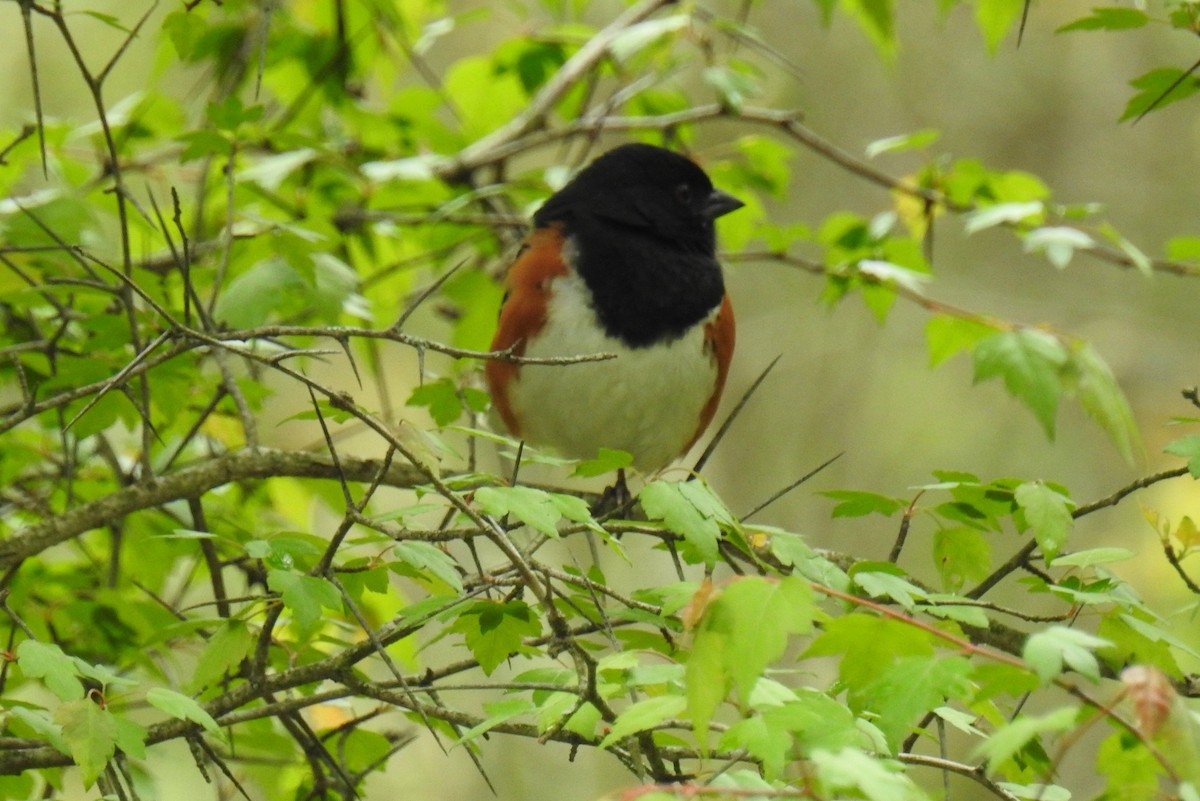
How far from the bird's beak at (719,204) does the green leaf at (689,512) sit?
185cm

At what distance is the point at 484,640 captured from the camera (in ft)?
5.08

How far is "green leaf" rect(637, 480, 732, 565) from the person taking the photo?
1.38 m

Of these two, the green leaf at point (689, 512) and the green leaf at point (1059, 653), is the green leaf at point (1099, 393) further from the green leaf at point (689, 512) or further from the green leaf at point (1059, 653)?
the green leaf at point (1059, 653)

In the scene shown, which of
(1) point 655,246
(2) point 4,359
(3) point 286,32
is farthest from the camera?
(1) point 655,246

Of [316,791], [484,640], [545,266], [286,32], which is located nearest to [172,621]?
[316,791]

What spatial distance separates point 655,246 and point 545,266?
0.31 meters

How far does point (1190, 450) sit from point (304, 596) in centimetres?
104

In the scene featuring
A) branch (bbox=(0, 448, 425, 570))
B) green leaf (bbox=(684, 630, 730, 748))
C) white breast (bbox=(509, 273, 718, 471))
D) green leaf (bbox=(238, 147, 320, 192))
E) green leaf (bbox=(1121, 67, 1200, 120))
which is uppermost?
green leaf (bbox=(1121, 67, 1200, 120))

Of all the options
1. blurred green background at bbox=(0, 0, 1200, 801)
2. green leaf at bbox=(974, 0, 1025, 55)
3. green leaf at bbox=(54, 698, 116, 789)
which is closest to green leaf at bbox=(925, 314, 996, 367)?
green leaf at bbox=(974, 0, 1025, 55)

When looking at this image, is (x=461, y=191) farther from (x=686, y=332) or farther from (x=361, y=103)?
(x=686, y=332)

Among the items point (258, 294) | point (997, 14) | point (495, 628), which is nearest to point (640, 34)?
point (997, 14)

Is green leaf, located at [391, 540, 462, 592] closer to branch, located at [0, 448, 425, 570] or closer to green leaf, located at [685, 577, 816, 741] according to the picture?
green leaf, located at [685, 577, 816, 741]

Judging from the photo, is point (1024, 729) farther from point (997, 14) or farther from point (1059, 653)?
point (997, 14)

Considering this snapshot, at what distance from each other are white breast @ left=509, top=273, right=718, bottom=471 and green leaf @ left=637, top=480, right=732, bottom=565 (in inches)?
59.6
